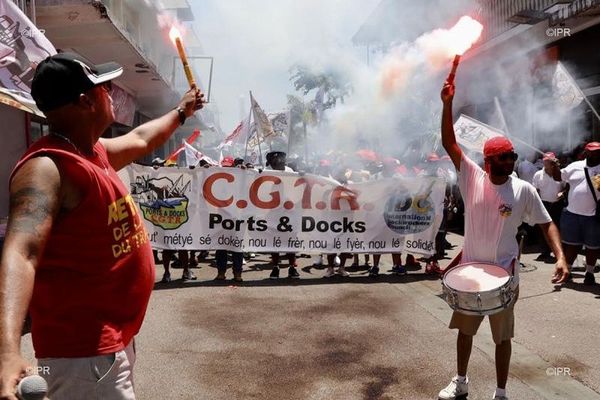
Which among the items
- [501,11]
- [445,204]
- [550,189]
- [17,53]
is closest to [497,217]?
[17,53]

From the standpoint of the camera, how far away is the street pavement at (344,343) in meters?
4.31

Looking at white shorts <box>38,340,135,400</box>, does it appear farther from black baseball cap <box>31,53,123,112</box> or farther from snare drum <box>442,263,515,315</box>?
snare drum <box>442,263,515,315</box>

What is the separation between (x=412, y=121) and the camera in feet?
57.7

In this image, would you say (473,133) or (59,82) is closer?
(59,82)

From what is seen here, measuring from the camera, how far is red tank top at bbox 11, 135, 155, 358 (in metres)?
1.86

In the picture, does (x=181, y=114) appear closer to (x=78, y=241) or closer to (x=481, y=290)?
(x=78, y=241)

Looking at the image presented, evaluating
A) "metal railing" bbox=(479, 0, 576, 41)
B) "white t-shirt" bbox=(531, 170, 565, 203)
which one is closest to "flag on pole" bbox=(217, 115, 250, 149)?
"metal railing" bbox=(479, 0, 576, 41)

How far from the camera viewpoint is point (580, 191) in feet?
26.1

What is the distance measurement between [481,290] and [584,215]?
5.09 metres

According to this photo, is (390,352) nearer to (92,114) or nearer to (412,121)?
(92,114)

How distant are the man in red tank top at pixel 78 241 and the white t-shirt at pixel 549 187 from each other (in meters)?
8.79

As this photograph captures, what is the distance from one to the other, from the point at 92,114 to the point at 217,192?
21.2 feet

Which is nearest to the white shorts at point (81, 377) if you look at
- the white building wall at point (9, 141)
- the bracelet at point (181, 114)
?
the bracelet at point (181, 114)

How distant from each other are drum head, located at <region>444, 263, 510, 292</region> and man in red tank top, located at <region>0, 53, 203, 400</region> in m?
2.37
